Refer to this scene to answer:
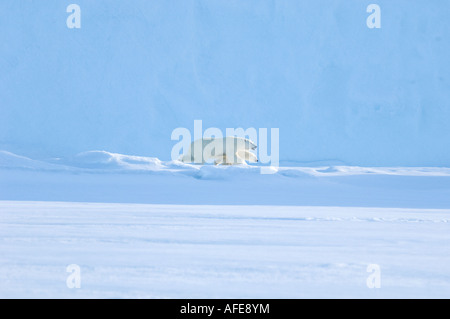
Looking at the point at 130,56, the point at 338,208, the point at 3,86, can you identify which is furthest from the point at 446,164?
the point at 3,86

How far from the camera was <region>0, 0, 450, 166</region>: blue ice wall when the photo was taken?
12414mm

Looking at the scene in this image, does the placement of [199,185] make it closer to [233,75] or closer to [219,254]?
[219,254]

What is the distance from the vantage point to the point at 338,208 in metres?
5.61

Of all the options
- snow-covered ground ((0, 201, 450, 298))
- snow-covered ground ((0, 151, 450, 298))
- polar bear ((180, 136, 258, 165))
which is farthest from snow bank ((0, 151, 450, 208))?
snow-covered ground ((0, 201, 450, 298))

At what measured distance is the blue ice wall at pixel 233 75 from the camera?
40.7 feet

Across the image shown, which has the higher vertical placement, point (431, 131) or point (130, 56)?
point (130, 56)

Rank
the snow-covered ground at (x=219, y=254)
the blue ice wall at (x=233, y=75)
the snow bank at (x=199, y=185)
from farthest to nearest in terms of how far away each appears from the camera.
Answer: the blue ice wall at (x=233, y=75) → the snow bank at (x=199, y=185) → the snow-covered ground at (x=219, y=254)

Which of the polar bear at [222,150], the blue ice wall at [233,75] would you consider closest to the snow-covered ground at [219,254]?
the polar bear at [222,150]

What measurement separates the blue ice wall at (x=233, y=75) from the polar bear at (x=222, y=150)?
400 cm

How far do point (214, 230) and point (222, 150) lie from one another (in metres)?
4.30

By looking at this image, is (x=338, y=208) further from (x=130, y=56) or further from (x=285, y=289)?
(x=130, y=56)

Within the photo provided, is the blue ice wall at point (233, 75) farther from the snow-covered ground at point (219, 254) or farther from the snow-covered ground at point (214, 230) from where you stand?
the snow-covered ground at point (219, 254)
